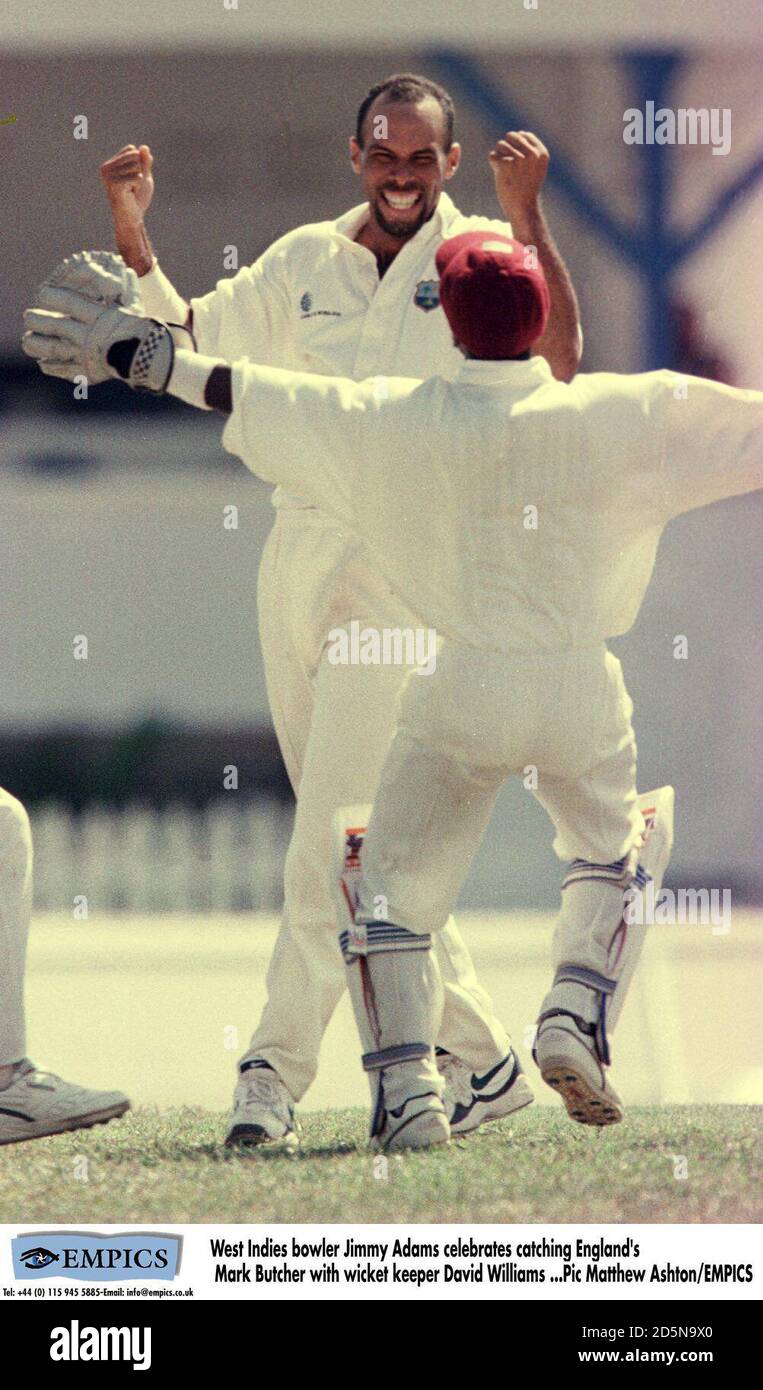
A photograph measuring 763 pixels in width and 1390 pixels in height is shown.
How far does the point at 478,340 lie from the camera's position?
3.89m

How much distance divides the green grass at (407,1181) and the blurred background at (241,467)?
335cm

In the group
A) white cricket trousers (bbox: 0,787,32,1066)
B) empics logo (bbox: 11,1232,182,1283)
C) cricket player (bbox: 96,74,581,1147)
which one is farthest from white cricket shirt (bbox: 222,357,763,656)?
empics logo (bbox: 11,1232,182,1283)

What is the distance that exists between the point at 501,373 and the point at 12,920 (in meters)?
1.37

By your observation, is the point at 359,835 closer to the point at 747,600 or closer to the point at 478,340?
the point at 478,340

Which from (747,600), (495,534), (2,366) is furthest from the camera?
(2,366)

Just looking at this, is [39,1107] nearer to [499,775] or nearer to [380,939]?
[380,939]

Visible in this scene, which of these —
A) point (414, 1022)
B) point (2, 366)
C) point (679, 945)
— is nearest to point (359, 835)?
point (414, 1022)

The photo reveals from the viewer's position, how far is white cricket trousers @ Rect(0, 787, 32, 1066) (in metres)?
4.30

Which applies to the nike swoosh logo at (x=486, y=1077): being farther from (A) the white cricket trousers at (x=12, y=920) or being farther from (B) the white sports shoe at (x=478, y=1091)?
(A) the white cricket trousers at (x=12, y=920)

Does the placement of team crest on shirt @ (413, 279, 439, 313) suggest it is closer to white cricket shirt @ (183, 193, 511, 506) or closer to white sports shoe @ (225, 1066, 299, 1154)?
white cricket shirt @ (183, 193, 511, 506)

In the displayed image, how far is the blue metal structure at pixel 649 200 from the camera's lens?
31.5ft

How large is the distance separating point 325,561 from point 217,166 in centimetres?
789

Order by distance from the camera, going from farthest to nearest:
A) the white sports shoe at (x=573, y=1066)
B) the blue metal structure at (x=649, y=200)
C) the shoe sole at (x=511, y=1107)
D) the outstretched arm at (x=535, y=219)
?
the blue metal structure at (x=649, y=200), the shoe sole at (x=511, y=1107), the outstretched arm at (x=535, y=219), the white sports shoe at (x=573, y=1066)

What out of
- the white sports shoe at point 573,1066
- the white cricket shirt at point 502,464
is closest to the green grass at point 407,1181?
the white sports shoe at point 573,1066
